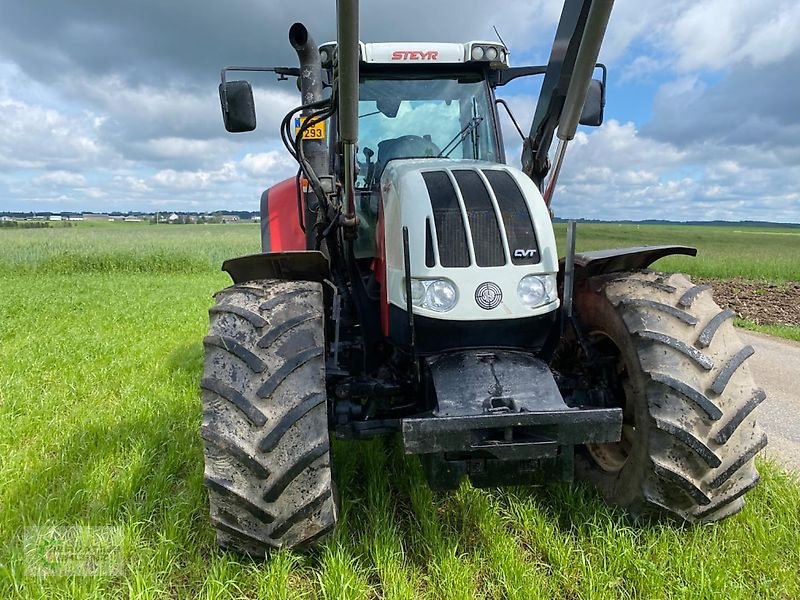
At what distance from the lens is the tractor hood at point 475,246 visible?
270 cm

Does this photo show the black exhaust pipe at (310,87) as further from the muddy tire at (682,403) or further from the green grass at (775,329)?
the green grass at (775,329)

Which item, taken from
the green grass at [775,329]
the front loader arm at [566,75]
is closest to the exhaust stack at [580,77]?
the front loader arm at [566,75]

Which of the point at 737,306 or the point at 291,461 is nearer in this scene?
the point at 291,461

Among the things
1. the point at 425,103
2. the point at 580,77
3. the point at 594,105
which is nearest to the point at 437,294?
the point at 580,77

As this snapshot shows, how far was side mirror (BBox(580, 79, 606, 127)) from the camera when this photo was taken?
3.65m

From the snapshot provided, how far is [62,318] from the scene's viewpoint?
9695 millimetres

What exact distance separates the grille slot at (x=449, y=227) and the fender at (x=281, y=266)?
2.00 ft

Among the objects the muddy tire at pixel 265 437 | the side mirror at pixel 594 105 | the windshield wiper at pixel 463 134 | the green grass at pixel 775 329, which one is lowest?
the green grass at pixel 775 329

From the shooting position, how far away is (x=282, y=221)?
471cm

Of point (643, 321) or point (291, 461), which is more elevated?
point (643, 321)

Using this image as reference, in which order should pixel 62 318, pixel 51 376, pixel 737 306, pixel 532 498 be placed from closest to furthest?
1. pixel 532 498
2. pixel 51 376
3. pixel 62 318
4. pixel 737 306

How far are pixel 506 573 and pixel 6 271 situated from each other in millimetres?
20205

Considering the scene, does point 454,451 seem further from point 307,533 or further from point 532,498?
point 532,498

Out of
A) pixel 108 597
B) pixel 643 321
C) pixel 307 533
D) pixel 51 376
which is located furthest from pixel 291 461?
A: pixel 51 376
